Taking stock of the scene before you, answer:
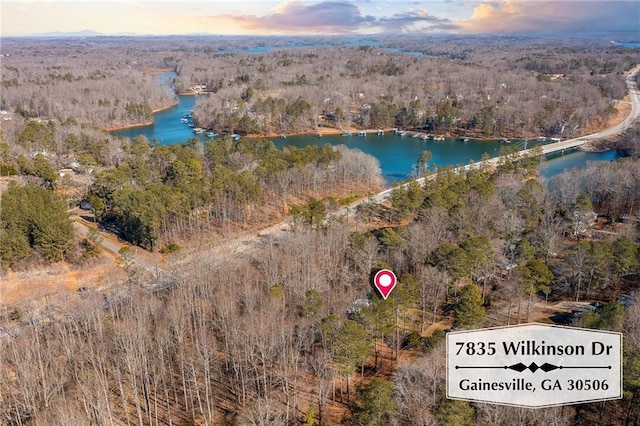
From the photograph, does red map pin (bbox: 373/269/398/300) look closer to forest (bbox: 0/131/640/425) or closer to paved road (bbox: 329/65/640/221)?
forest (bbox: 0/131/640/425)

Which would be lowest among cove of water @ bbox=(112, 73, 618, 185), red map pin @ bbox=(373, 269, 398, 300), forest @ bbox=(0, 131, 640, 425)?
forest @ bbox=(0, 131, 640, 425)

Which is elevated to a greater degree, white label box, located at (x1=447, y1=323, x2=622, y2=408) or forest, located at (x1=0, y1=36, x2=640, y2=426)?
white label box, located at (x1=447, y1=323, x2=622, y2=408)

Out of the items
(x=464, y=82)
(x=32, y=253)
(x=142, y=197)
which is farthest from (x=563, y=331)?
(x=464, y=82)

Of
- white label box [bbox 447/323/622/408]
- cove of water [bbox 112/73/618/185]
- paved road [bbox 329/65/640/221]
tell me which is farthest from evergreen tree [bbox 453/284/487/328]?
cove of water [bbox 112/73/618/185]

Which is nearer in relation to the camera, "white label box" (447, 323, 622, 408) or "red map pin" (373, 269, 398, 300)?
"white label box" (447, 323, 622, 408)

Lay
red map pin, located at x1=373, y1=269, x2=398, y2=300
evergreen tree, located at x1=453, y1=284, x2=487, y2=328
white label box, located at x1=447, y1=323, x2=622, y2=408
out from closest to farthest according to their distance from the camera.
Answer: white label box, located at x1=447, y1=323, x2=622, y2=408, red map pin, located at x1=373, y1=269, x2=398, y2=300, evergreen tree, located at x1=453, y1=284, x2=487, y2=328

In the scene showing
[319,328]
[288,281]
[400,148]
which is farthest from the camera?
[400,148]

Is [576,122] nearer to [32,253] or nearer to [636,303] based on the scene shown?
[636,303]

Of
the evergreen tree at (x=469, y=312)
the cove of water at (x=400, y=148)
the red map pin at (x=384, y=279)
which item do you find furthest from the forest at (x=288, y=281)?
the cove of water at (x=400, y=148)

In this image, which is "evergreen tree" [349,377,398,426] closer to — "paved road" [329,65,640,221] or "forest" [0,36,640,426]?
"forest" [0,36,640,426]

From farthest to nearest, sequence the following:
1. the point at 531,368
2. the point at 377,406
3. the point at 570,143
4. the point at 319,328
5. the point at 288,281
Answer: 1. the point at 570,143
2. the point at 288,281
3. the point at 319,328
4. the point at 377,406
5. the point at 531,368

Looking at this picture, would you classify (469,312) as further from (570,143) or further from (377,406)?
(570,143)

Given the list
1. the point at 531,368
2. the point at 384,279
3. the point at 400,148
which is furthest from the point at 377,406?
the point at 400,148

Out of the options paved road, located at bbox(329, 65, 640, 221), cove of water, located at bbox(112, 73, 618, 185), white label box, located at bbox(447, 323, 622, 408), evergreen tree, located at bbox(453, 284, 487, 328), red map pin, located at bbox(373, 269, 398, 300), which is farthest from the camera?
cove of water, located at bbox(112, 73, 618, 185)
